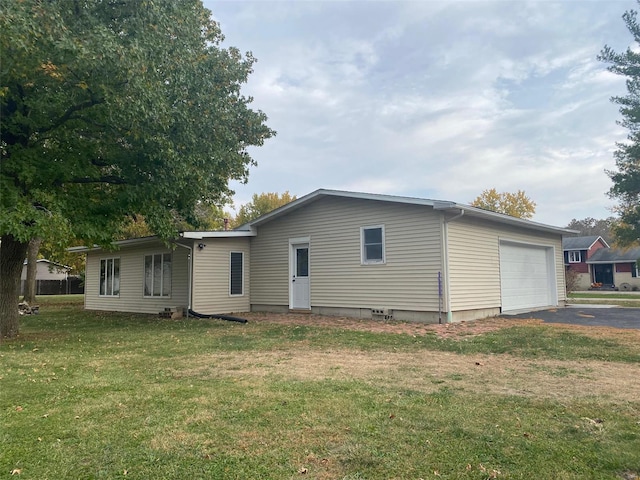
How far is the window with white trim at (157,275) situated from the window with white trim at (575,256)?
36.8 metres

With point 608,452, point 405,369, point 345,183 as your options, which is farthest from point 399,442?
point 345,183

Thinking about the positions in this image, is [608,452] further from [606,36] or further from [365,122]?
[606,36]

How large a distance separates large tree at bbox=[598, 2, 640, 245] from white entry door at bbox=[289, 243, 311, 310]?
50.8 ft

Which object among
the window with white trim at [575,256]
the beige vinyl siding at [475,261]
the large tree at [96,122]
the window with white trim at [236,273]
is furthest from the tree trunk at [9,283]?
the window with white trim at [575,256]

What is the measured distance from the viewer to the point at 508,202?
128 ft

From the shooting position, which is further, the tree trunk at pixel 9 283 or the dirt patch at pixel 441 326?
the tree trunk at pixel 9 283

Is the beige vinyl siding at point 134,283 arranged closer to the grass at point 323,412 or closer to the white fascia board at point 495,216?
the grass at point 323,412

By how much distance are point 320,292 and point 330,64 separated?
6923 millimetres

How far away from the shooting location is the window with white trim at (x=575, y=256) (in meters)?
39.1

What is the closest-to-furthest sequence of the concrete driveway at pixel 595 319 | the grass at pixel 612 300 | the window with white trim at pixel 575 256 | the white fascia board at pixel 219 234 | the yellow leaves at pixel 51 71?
the yellow leaves at pixel 51 71
the concrete driveway at pixel 595 319
the white fascia board at pixel 219 234
the grass at pixel 612 300
the window with white trim at pixel 575 256

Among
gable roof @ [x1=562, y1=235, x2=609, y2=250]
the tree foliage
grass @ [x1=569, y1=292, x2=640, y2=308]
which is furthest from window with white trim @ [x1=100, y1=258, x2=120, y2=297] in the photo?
the tree foliage

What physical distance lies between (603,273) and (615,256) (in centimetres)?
211

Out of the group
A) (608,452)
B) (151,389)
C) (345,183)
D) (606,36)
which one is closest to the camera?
(608,452)

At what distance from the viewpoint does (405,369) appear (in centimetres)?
603
